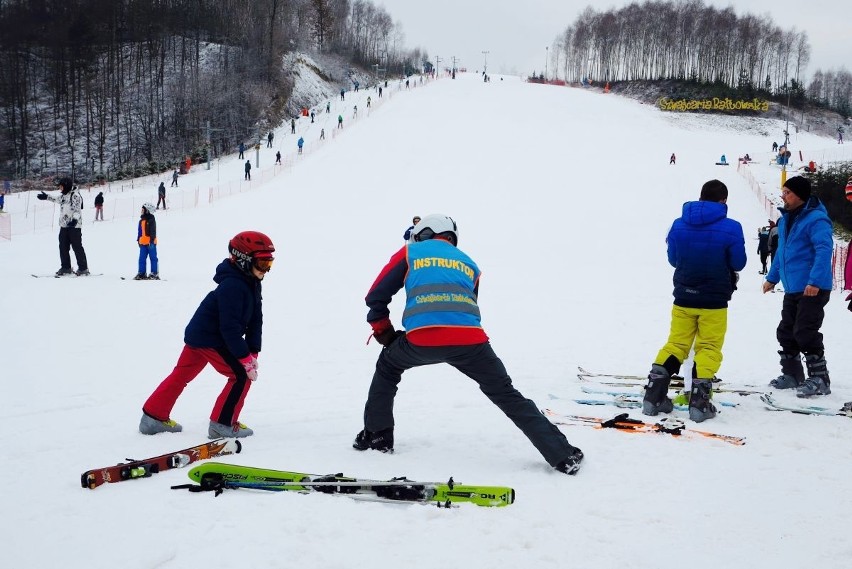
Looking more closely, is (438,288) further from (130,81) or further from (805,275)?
(130,81)

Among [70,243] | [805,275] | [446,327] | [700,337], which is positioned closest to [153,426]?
[446,327]

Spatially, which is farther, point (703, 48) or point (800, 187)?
point (703, 48)

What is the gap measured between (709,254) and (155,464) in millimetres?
4259

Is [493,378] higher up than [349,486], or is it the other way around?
[493,378]

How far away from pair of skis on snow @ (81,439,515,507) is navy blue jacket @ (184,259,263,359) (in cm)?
97

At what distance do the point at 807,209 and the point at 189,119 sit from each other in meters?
59.2

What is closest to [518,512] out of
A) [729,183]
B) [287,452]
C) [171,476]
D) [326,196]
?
[287,452]

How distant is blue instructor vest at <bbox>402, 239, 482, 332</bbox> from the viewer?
12.5 ft

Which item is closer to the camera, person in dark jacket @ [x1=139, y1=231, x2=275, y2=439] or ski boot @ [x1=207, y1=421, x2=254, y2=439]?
person in dark jacket @ [x1=139, y1=231, x2=275, y2=439]

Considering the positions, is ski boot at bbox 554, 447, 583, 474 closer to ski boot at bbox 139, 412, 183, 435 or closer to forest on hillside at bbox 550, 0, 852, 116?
ski boot at bbox 139, 412, 183, 435

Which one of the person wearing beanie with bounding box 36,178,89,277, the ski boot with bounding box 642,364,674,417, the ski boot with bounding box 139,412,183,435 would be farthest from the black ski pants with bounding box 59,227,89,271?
the ski boot with bounding box 642,364,674,417

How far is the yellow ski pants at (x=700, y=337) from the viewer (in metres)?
4.97

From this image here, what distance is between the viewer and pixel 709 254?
4.95m

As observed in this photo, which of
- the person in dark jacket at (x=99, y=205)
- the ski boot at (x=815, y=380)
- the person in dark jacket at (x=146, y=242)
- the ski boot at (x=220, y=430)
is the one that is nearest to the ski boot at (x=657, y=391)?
the ski boot at (x=815, y=380)
